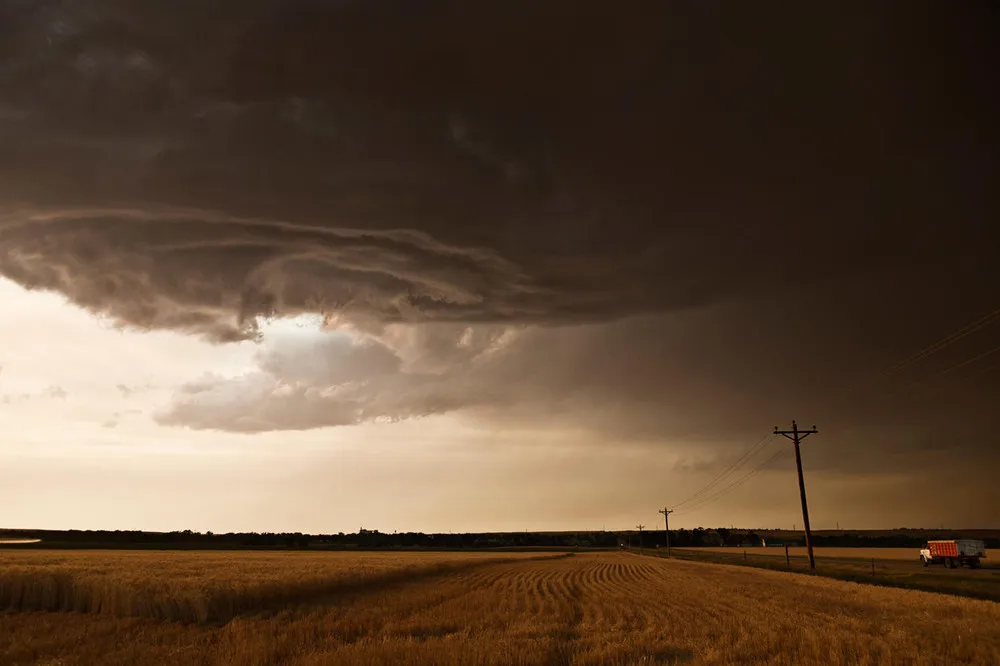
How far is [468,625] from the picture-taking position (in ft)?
68.8

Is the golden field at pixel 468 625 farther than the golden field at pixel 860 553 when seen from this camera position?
No

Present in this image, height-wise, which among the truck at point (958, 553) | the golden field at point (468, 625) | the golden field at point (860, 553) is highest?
the golden field at point (468, 625)

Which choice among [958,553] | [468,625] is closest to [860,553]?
[958,553]

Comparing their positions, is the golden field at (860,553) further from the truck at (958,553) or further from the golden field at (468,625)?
the golden field at (468,625)

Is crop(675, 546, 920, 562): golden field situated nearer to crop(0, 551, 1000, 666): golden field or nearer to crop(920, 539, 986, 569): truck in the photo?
crop(920, 539, 986, 569): truck

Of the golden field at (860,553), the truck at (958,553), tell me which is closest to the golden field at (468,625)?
the truck at (958,553)

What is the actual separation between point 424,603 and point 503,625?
8431 millimetres

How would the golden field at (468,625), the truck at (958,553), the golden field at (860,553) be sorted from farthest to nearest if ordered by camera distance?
the golden field at (860,553), the truck at (958,553), the golden field at (468,625)

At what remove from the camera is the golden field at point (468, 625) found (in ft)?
51.4

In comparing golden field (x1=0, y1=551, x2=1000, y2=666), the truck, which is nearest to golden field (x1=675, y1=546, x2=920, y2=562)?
the truck

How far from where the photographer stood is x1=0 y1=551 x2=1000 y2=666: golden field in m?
15.7

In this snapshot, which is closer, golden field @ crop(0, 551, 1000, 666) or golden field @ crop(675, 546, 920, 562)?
golden field @ crop(0, 551, 1000, 666)

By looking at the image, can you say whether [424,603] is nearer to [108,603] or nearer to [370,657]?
[108,603]

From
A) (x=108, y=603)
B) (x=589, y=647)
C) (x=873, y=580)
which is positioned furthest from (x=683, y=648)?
(x=873, y=580)
